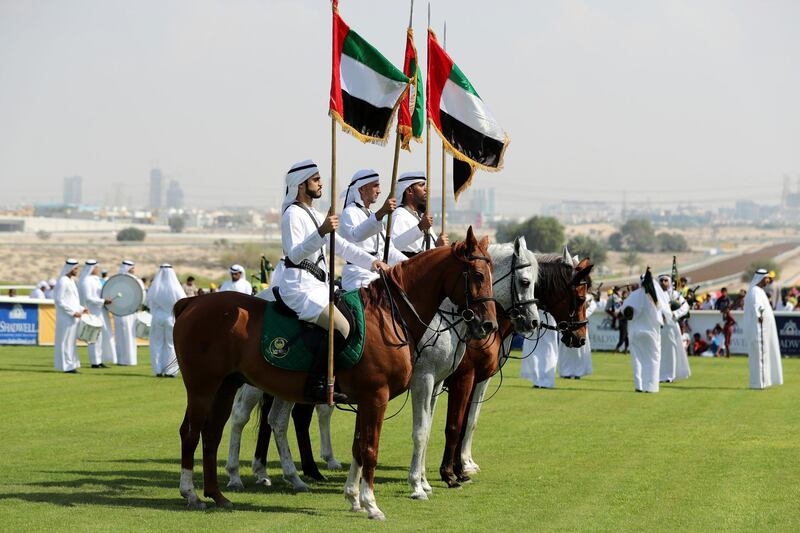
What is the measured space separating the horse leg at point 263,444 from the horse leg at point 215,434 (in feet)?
3.86

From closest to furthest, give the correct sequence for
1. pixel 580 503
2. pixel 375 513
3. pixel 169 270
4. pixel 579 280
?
1. pixel 375 513
2. pixel 580 503
3. pixel 579 280
4. pixel 169 270

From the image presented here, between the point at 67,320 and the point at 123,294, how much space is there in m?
1.31

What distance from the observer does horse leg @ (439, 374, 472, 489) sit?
1194 centimetres

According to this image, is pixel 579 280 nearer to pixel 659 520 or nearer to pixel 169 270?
pixel 659 520

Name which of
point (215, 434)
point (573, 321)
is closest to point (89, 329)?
point (573, 321)

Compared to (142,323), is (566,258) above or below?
above

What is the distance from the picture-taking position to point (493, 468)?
13.2m

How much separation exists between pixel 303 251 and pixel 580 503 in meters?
3.22

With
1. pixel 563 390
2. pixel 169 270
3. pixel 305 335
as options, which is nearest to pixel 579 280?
pixel 305 335

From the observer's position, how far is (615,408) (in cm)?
2008

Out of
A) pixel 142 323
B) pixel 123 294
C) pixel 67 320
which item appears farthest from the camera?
pixel 142 323

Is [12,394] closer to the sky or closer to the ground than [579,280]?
closer to the ground

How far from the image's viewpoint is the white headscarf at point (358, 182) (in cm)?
1209

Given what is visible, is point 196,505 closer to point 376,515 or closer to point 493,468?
point 376,515
